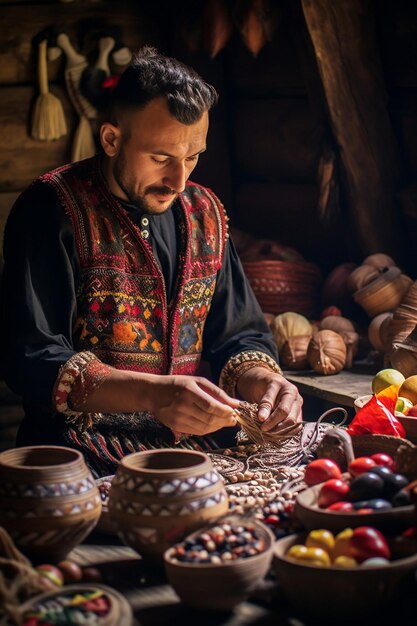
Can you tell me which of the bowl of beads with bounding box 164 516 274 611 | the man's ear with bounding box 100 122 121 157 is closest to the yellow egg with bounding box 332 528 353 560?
the bowl of beads with bounding box 164 516 274 611

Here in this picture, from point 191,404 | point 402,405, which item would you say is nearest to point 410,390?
point 402,405

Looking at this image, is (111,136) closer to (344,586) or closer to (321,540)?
(321,540)

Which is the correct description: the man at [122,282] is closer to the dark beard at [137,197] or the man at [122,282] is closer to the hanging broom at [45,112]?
the dark beard at [137,197]

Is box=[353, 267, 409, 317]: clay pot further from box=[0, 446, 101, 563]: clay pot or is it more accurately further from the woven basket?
box=[0, 446, 101, 563]: clay pot

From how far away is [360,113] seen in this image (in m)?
4.00

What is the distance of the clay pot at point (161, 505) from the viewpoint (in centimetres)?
161

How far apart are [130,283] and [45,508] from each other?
1288 millimetres

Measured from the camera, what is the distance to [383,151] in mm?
4113

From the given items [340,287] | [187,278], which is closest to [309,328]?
[340,287]

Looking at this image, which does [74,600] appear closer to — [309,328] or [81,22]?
[309,328]

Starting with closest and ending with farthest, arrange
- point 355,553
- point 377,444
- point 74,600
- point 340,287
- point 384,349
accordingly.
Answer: point 74,600, point 355,553, point 377,444, point 384,349, point 340,287

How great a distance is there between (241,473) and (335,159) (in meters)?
2.31

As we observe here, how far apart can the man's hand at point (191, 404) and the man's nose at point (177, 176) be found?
682 millimetres

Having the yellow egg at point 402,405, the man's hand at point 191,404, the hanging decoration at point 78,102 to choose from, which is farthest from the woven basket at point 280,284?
the man's hand at point 191,404
